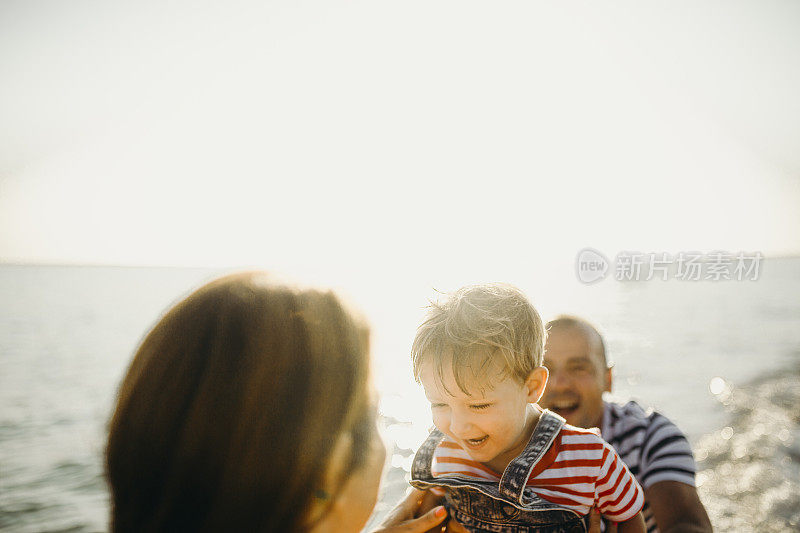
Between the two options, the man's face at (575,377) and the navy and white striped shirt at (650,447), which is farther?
the man's face at (575,377)

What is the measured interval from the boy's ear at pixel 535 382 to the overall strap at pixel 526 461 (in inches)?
4.5

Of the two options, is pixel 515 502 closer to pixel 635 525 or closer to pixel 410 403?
pixel 635 525

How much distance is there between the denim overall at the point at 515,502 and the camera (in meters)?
1.87

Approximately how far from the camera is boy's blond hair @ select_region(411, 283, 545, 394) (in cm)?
185

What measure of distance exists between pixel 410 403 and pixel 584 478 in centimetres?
1232

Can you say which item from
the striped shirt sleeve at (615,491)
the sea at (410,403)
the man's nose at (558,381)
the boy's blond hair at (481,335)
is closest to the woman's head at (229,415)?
the sea at (410,403)

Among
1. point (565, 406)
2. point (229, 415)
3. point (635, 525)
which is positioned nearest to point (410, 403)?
point (565, 406)

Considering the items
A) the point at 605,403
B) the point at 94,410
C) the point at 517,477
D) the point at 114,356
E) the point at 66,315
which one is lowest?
the point at 66,315

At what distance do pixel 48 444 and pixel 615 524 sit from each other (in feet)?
41.2

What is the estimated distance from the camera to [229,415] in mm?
1069

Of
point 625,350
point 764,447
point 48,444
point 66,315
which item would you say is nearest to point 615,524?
point 764,447

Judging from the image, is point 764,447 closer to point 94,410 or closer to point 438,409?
point 438,409

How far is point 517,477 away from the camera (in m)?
1.86

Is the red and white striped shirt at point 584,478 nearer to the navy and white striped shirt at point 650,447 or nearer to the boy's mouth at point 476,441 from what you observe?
the boy's mouth at point 476,441
